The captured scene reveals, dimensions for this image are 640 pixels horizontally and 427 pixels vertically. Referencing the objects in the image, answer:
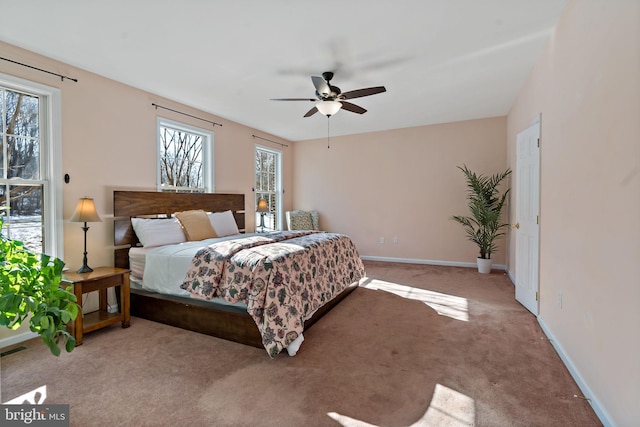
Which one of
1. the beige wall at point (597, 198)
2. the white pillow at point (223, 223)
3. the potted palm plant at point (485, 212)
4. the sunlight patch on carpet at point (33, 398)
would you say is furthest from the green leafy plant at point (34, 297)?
the potted palm plant at point (485, 212)

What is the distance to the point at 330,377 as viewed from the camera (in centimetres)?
209

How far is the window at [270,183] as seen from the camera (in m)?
6.00

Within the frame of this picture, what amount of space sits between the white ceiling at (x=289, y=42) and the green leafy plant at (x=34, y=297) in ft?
6.38

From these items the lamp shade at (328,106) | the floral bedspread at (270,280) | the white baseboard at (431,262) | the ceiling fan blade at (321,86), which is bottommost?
the white baseboard at (431,262)

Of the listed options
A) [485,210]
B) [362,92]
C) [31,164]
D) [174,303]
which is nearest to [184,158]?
[31,164]

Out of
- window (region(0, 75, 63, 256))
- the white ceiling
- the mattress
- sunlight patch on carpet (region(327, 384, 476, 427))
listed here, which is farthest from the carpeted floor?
the white ceiling

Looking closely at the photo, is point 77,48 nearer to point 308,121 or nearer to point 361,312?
point 308,121

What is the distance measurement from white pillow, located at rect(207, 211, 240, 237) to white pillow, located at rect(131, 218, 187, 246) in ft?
1.81

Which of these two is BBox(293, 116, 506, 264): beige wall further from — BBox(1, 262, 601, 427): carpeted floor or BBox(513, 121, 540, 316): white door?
BBox(1, 262, 601, 427): carpeted floor

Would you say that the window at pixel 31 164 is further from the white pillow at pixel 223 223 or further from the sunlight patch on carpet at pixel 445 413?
the sunlight patch on carpet at pixel 445 413

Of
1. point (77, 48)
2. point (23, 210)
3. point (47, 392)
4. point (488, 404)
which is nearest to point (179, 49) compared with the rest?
point (77, 48)

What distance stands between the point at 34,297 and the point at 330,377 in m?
1.71

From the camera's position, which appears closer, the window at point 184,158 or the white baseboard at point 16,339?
the white baseboard at point 16,339

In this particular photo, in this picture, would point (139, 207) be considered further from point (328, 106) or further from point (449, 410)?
point (449, 410)
